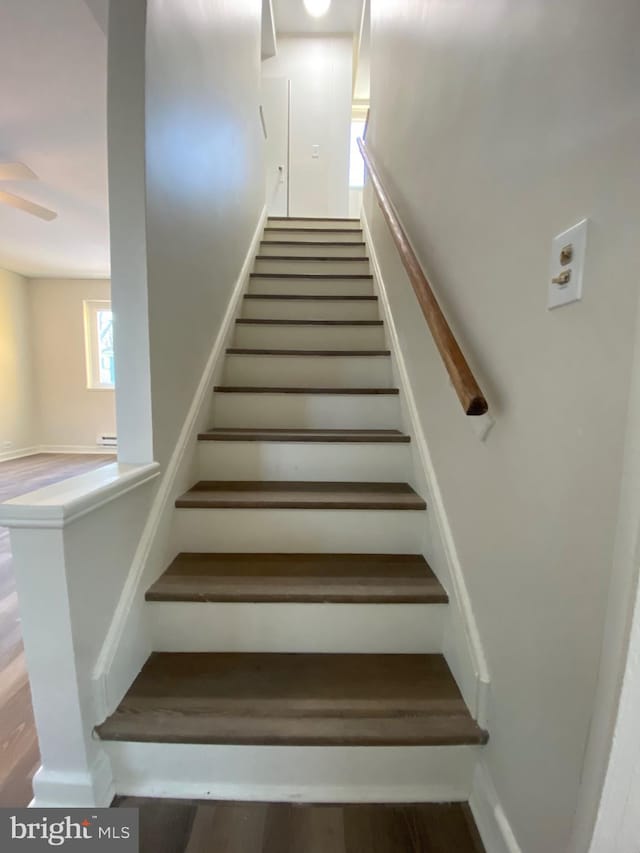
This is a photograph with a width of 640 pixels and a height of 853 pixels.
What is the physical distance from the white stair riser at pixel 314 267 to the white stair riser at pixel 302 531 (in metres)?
1.93

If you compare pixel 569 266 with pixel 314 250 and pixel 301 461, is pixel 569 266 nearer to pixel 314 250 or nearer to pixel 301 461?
pixel 301 461

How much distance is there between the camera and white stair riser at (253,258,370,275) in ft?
9.08

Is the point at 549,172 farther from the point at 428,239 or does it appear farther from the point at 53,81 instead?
the point at 53,81

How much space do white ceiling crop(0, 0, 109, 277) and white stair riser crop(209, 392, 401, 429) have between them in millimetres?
1645

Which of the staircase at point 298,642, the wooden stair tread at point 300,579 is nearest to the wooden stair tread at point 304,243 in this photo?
the staircase at point 298,642

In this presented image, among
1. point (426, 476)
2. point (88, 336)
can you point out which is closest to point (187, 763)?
point (426, 476)

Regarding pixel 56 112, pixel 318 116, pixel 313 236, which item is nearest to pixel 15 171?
pixel 56 112

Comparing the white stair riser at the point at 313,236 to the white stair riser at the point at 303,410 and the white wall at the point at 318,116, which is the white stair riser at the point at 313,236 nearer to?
the white wall at the point at 318,116

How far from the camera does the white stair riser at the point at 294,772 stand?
957 mm

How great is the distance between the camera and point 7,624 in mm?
1749

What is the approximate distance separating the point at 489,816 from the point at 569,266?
1136mm

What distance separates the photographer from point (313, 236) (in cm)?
330

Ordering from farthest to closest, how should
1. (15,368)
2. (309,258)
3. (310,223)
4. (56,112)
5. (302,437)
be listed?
1. (15,368)
2. (310,223)
3. (309,258)
4. (56,112)
5. (302,437)

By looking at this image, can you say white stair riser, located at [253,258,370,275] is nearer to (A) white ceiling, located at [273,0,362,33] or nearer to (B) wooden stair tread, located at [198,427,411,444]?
(B) wooden stair tread, located at [198,427,411,444]
